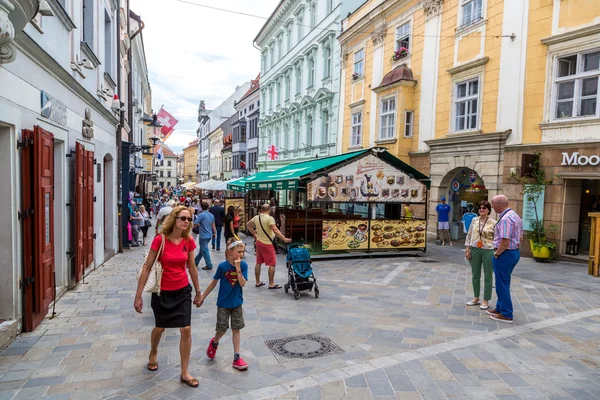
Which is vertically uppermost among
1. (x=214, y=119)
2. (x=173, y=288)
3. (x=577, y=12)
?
(x=214, y=119)

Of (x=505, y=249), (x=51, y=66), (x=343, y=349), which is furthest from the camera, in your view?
(x=505, y=249)

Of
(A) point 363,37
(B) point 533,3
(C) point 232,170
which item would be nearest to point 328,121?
(A) point 363,37

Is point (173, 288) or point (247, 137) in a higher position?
point (247, 137)

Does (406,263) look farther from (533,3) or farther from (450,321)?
(533,3)

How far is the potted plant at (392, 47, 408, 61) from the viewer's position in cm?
1714

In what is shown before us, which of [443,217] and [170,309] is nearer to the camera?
[170,309]

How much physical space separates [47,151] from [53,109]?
870 mm

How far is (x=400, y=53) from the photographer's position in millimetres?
17328

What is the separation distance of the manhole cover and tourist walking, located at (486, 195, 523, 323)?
2.82 meters

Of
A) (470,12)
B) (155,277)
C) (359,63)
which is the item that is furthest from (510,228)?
(359,63)

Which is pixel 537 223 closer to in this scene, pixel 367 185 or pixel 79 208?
pixel 367 185

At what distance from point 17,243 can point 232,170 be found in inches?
1664

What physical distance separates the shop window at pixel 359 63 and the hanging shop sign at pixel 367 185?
10.0 meters

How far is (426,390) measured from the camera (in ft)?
12.9
